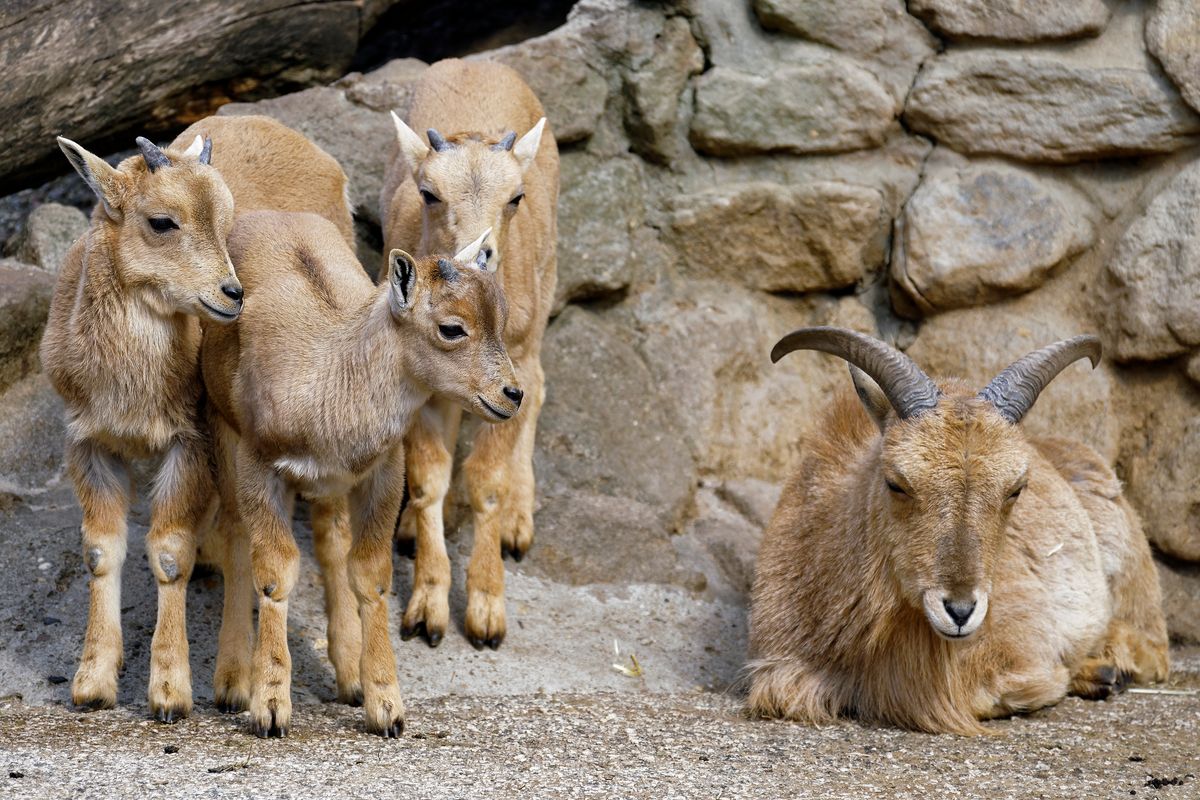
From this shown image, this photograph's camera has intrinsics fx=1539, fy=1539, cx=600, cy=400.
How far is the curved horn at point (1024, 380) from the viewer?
267 inches

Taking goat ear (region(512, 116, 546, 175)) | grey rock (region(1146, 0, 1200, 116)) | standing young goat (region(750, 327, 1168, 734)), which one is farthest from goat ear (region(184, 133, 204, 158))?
grey rock (region(1146, 0, 1200, 116))

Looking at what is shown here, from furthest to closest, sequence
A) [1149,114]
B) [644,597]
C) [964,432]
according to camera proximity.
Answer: [1149,114], [644,597], [964,432]

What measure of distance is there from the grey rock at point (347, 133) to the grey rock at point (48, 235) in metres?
1.14

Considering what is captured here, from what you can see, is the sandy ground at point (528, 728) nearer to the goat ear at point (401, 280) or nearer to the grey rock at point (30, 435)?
the grey rock at point (30, 435)

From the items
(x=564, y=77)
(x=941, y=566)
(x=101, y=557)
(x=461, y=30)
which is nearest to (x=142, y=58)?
(x=564, y=77)

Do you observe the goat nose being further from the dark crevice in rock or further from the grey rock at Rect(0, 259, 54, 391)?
the dark crevice in rock

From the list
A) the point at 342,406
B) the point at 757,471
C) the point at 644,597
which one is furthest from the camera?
the point at 757,471

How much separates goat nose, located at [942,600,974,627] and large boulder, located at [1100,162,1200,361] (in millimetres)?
3459

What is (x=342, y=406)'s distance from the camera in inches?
241

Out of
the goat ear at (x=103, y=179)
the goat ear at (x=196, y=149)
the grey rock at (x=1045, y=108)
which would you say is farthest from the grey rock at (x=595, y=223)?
the goat ear at (x=103, y=179)

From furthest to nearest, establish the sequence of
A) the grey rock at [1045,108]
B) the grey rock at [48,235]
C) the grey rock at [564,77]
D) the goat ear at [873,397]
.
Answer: the grey rock at [564,77] → the grey rock at [1045,108] → the grey rock at [48,235] → the goat ear at [873,397]

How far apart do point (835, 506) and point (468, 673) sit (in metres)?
1.95

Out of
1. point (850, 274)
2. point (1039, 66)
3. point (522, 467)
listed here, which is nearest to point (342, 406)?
point (522, 467)

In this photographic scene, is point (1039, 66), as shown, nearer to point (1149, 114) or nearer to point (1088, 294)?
point (1149, 114)
